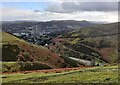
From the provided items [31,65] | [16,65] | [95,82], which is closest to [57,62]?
[31,65]

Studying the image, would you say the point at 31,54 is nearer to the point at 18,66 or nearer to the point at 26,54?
the point at 26,54

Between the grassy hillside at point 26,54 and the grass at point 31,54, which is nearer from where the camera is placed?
the grass at point 31,54

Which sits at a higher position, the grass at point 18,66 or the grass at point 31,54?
the grass at point 31,54

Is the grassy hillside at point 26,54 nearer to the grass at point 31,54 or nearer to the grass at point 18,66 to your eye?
the grass at point 31,54

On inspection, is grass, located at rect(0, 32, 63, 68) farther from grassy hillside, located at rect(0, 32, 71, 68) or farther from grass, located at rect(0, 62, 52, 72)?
grass, located at rect(0, 62, 52, 72)

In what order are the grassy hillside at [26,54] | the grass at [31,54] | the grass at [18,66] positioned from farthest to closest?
the grassy hillside at [26,54] < the grass at [31,54] < the grass at [18,66]

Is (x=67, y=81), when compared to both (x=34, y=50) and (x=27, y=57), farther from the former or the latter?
(x=34, y=50)

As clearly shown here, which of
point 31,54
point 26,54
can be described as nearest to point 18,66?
point 26,54

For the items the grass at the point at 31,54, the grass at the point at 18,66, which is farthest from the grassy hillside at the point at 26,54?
the grass at the point at 18,66

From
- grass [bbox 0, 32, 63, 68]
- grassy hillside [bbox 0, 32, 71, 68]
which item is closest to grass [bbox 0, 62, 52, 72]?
grassy hillside [bbox 0, 32, 71, 68]
